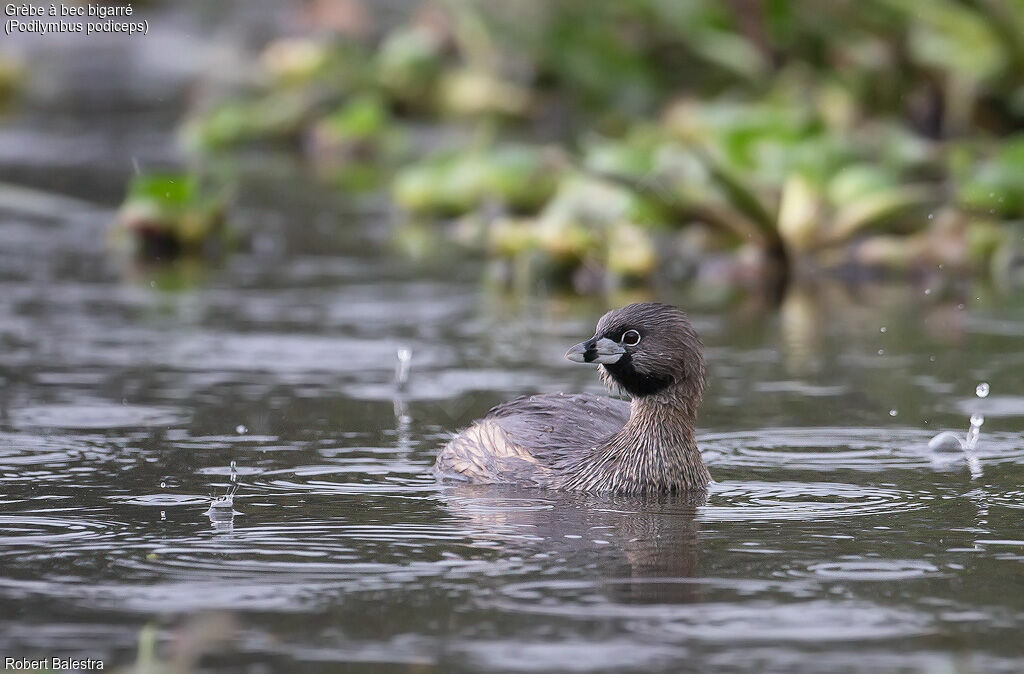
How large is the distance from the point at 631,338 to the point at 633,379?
0.25 metres

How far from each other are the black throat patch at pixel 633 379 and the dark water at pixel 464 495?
604 mm

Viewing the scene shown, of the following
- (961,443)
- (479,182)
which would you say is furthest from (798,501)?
(479,182)

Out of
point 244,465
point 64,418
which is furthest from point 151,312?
point 244,465

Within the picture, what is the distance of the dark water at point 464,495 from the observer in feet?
20.6

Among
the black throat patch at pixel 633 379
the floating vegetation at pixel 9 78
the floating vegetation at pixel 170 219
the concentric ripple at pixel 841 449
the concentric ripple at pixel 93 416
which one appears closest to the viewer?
the black throat patch at pixel 633 379

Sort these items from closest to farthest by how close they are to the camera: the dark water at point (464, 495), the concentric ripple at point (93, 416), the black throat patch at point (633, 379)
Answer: the dark water at point (464, 495) → the black throat patch at point (633, 379) → the concentric ripple at point (93, 416)

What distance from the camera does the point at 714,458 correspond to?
9797 millimetres

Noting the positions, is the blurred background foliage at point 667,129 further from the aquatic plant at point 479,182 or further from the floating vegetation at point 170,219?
the floating vegetation at point 170,219

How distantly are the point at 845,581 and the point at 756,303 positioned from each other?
8792 mm

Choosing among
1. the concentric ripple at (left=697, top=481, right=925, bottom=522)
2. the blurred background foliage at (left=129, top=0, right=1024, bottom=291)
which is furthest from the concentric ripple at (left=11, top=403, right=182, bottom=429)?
the blurred background foliage at (left=129, top=0, right=1024, bottom=291)

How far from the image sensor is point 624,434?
29.4 ft

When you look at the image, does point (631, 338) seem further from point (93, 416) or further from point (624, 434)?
point (93, 416)

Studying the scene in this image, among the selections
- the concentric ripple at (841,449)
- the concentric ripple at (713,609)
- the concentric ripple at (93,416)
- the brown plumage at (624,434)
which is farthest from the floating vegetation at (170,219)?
the concentric ripple at (713,609)

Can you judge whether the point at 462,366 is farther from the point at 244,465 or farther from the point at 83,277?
the point at 83,277
